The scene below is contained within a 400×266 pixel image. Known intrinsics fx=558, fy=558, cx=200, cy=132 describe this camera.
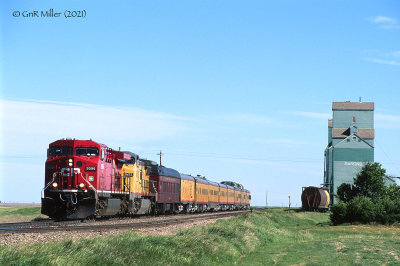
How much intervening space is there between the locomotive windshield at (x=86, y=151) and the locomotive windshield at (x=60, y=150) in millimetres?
433

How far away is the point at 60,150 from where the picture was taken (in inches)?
1212

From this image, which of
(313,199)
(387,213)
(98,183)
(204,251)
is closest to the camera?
(204,251)

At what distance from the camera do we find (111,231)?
21703mm

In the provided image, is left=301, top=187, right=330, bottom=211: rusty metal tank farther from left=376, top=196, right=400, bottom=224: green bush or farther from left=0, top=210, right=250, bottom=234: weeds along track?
left=0, top=210, right=250, bottom=234: weeds along track

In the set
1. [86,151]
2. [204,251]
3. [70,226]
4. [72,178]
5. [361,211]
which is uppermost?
[86,151]

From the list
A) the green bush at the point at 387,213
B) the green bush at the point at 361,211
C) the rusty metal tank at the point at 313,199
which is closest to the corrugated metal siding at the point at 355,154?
the rusty metal tank at the point at 313,199

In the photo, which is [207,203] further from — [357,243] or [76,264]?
[76,264]

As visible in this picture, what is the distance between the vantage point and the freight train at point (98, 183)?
97.2ft

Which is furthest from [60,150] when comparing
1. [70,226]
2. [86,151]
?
[70,226]

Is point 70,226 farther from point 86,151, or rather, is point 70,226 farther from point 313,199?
point 313,199

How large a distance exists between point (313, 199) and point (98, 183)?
50.3 m

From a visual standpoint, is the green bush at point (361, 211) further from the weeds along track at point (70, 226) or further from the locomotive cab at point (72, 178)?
the locomotive cab at point (72, 178)

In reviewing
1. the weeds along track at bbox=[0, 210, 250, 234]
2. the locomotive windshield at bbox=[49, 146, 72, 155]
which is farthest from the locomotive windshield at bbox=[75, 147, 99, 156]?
the weeds along track at bbox=[0, 210, 250, 234]

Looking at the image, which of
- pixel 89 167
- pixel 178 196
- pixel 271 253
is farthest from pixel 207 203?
pixel 271 253
